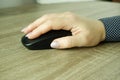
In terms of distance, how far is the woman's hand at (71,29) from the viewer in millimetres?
539

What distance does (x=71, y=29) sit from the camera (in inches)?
22.3

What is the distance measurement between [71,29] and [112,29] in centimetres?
14

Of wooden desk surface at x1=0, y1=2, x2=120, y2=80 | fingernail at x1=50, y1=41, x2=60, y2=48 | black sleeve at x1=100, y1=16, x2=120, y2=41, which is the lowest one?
wooden desk surface at x1=0, y1=2, x2=120, y2=80

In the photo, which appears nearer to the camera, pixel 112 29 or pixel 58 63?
pixel 58 63

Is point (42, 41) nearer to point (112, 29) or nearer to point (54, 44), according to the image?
point (54, 44)

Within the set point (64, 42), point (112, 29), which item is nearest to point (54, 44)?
point (64, 42)

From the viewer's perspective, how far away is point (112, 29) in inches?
24.6

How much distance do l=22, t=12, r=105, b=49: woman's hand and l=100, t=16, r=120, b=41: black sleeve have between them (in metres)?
0.03

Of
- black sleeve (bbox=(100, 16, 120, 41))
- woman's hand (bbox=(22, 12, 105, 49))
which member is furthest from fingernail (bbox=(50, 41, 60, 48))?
black sleeve (bbox=(100, 16, 120, 41))

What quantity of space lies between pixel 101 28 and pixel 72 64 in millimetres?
190

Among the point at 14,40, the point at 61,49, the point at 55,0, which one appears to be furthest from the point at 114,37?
the point at 55,0

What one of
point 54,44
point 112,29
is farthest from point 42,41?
point 112,29

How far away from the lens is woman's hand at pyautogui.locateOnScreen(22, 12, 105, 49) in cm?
54

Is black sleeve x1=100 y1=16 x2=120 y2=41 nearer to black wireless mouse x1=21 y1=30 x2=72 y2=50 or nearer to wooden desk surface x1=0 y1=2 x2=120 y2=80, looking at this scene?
wooden desk surface x1=0 y1=2 x2=120 y2=80
